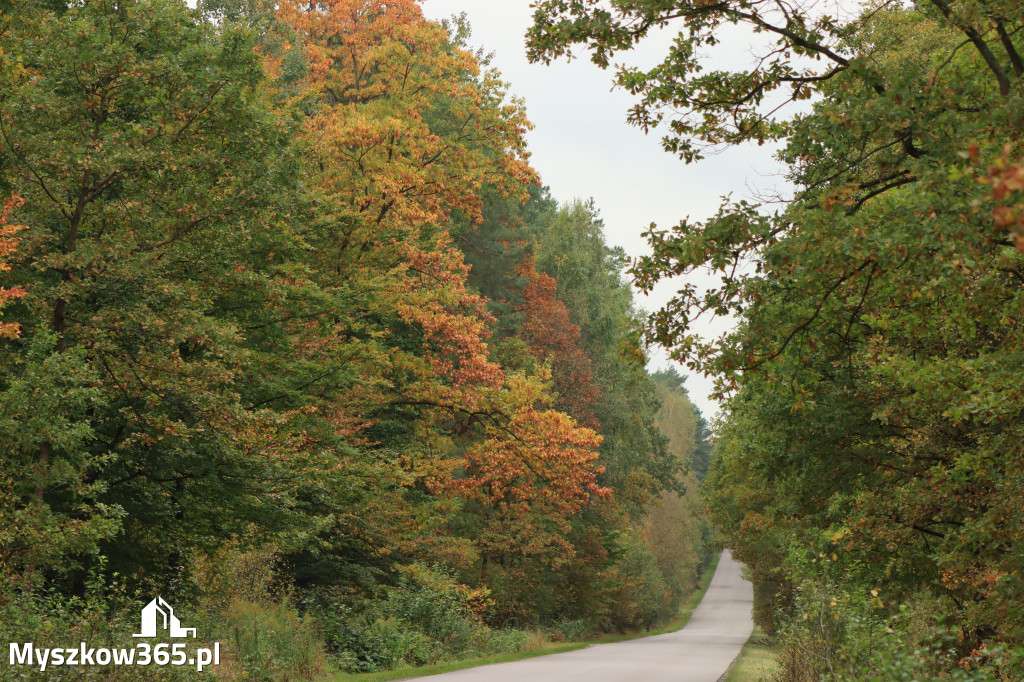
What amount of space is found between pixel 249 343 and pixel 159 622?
6262 millimetres

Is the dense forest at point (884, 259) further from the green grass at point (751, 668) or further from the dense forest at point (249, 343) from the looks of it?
the green grass at point (751, 668)

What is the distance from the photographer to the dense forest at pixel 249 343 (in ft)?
41.7

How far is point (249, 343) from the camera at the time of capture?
59.2 feet

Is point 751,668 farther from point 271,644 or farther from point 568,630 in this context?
point 568,630

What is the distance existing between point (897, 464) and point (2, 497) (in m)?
15.2

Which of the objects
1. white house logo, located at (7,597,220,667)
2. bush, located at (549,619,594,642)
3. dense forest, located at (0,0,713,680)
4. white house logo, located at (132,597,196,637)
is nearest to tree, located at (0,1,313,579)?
dense forest, located at (0,0,713,680)

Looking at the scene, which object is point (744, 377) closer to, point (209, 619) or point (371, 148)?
point (209, 619)

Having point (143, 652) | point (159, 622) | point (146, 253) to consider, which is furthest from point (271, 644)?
point (146, 253)

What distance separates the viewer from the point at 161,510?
15.3m

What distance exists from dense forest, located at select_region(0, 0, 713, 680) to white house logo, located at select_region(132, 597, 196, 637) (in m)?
0.35

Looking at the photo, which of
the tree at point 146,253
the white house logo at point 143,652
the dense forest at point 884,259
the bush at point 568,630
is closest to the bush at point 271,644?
the white house logo at point 143,652

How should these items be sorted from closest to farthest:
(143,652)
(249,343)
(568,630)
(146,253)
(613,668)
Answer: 1. (143,652)
2. (146,253)
3. (249,343)
4. (613,668)
5. (568,630)

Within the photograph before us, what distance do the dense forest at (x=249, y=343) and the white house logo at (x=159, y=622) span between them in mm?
353

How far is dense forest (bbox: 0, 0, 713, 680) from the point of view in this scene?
12711 mm
